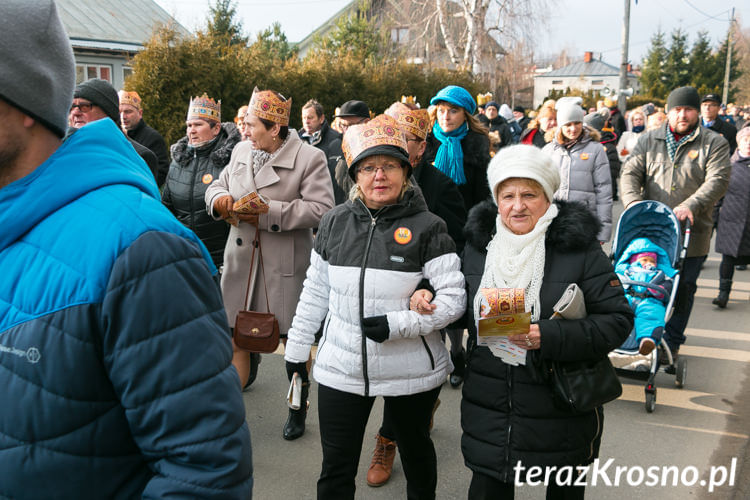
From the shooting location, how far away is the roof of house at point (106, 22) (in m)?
25.2

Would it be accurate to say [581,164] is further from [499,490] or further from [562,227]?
[499,490]

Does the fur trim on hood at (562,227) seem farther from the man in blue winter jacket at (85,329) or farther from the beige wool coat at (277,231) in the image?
the man in blue winter jacket at (85,329)

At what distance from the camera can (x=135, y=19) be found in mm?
28953

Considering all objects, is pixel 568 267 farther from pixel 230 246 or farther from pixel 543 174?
pixel 230 246

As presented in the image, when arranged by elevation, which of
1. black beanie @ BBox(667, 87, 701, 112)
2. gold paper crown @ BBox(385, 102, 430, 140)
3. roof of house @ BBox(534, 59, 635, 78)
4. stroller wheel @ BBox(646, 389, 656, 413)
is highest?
roof of house @ BBox(534, 59, 635, 78)

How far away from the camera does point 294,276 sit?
14.7 feet

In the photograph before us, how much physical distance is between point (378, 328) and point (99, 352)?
177 centimetres

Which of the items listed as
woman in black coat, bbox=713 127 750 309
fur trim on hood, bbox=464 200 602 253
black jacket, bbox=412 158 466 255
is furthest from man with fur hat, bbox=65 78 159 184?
woman in black coat, bbox=713 127 750 309

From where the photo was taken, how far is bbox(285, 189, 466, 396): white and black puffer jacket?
9.83 ft

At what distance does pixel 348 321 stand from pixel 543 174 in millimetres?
1118

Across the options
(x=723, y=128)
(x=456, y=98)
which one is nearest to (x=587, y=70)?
(x=723, y=128)

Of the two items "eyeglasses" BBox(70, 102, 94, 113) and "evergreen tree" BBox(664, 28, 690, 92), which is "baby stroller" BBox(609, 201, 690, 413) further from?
"evergreen tree" BBox(664, 28, 690, 92)

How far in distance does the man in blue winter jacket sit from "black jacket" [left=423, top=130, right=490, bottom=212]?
393cm

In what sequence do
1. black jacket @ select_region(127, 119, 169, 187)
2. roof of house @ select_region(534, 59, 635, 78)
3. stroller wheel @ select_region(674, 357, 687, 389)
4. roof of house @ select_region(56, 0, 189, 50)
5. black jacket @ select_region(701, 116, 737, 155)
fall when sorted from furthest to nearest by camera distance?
roof of house @ select_region(534, 59, 635, 78) < roof of house @ select_region(56, 0, 189, 50) < black jacket @ select_region(701, 116, 737, 155) < black jacket @ select_region(127, 119, 169, 187) < stroller wheel @ select_region(674, 357, 687, 389)
